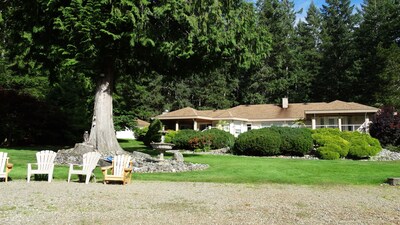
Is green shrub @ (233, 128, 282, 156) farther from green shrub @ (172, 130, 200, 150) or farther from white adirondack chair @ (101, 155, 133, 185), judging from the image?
white adirondack chair @ (101, 155, 133, 185)

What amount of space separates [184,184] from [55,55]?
9801mm

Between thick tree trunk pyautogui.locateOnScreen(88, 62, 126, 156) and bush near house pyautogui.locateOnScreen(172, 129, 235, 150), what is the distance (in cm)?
1104

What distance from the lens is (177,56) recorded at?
56.7ft

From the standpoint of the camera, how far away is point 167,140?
3341 centimetres

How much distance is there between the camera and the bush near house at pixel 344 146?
22.7 meters

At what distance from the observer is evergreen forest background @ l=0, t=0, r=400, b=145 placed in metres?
16.6

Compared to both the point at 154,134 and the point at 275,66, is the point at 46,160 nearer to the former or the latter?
the point at 154,134

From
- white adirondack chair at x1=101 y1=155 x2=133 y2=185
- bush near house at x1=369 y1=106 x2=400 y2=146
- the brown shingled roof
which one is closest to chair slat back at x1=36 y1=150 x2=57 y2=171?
white adirondack chair at x1=101 y1=155 x2=133 y2=185

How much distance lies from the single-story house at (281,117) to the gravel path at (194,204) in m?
27.8

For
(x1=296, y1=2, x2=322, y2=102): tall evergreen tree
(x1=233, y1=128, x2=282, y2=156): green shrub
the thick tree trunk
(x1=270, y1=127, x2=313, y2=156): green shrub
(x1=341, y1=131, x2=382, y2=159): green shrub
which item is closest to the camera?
the thick tree trunk

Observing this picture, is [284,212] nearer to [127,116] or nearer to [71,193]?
[71,193]

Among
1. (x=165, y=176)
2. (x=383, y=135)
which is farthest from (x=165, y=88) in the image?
(x=165, y=176)

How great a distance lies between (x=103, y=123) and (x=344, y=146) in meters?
14.5

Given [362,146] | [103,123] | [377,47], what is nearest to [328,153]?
[362,146]
